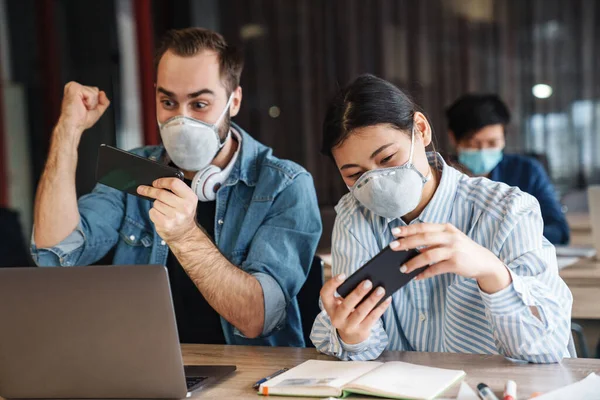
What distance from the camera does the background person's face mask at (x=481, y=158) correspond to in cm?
319

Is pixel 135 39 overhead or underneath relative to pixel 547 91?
overhead

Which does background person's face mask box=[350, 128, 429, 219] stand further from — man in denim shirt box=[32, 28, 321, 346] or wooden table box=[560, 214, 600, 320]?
wooden table box=[560, 214, 600, 320]

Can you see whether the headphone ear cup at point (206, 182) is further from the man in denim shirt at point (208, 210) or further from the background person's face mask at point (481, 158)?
the background person's face mask at point (481, 158)

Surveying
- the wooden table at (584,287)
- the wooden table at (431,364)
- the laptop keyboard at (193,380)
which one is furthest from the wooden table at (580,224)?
the laptop keyboard at (193,380)

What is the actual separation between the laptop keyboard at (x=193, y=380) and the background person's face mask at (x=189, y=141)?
732 millimetres

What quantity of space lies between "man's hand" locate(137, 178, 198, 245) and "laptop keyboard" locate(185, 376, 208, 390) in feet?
1.18

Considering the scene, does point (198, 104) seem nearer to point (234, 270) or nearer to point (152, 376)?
point (234, 270)

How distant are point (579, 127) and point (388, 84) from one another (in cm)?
436

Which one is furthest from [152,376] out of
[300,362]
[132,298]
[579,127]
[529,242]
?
[579,127]

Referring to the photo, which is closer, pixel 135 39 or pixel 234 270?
pixel 234 270

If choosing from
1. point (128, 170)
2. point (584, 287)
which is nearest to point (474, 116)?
point (584, 287)

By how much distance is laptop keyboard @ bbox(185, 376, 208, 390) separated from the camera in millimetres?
1268

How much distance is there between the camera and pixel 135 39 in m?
5.29

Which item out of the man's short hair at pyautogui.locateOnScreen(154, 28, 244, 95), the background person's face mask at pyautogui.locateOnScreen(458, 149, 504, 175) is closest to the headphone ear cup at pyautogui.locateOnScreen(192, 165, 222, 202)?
the man's short hair at pyautogui.locateOnScreen(154, 28, 244, 95)
